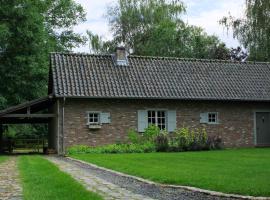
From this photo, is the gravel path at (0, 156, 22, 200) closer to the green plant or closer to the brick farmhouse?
the brick farmhouse

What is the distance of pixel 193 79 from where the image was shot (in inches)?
1084

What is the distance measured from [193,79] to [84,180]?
17.6m

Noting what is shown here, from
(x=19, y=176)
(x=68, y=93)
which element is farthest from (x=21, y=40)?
(x=19, y=176)

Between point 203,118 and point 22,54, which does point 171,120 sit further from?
point 22,54

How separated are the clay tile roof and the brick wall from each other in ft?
1.78

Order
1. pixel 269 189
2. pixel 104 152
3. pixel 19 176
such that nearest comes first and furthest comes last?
pixel 269 189 → pixel 19 176 → pixel 104 152

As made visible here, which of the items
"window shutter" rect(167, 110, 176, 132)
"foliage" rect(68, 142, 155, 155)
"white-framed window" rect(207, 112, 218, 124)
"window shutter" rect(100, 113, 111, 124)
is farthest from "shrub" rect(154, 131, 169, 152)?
"white-framed window" rect(207, 112, 218, 124)

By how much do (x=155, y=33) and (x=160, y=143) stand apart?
2357cm

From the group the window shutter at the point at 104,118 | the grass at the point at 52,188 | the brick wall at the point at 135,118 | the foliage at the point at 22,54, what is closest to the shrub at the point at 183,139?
the brick wall at the point at 135,118

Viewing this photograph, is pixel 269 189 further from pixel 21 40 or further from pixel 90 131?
pixel 21 40

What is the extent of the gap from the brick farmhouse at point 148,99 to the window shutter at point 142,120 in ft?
0.17

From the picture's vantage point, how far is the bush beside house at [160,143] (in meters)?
23.0

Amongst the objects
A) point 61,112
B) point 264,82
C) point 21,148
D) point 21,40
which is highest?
point 21,40

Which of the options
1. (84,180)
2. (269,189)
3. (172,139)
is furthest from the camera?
(172,139)
